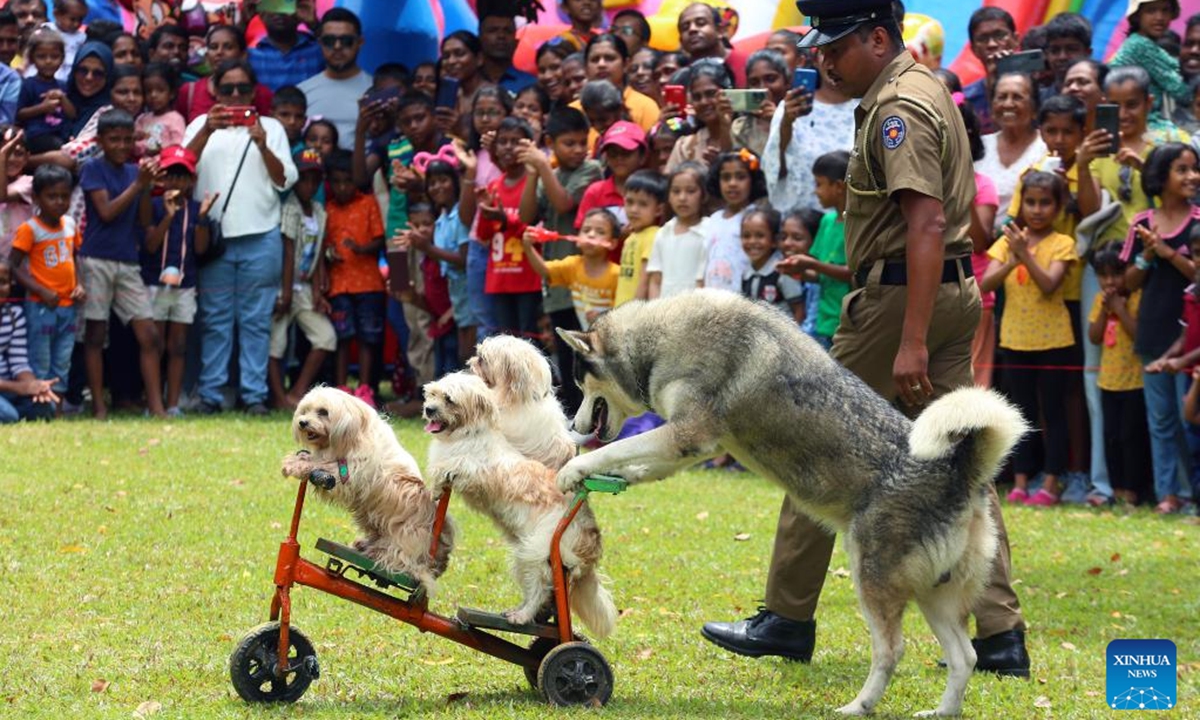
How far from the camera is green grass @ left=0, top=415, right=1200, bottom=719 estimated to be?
6.32 metres

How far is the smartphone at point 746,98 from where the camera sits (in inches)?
476

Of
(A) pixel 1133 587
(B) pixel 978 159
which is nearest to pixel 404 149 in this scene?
(B) pixel 978 159

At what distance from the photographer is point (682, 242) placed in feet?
39.5

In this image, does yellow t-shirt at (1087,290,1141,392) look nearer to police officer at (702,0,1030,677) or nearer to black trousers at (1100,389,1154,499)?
black trousers at (1100,389,1154,499)

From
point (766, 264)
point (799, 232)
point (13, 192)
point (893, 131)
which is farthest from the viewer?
point (13, 192)

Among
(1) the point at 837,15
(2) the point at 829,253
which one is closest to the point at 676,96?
(2) the point at 829,253

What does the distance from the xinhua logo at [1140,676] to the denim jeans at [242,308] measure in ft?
32.0

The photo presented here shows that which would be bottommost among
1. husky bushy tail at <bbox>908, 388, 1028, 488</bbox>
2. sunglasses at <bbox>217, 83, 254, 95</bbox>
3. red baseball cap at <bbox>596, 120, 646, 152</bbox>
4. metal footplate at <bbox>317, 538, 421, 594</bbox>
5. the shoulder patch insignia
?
metal footplate at <bbox>317, 538, 421, 594</bbox>

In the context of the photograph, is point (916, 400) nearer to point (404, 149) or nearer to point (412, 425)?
point (412, 425)

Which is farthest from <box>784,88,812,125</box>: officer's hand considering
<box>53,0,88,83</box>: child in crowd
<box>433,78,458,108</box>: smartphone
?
<box>53,0,88,83</box>: child in crowd

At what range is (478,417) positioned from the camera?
605cm

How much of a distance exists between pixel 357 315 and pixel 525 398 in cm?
925

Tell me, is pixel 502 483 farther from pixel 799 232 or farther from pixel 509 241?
pixel 509 241

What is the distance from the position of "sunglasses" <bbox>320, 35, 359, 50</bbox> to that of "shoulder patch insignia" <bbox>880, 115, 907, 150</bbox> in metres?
9.78
